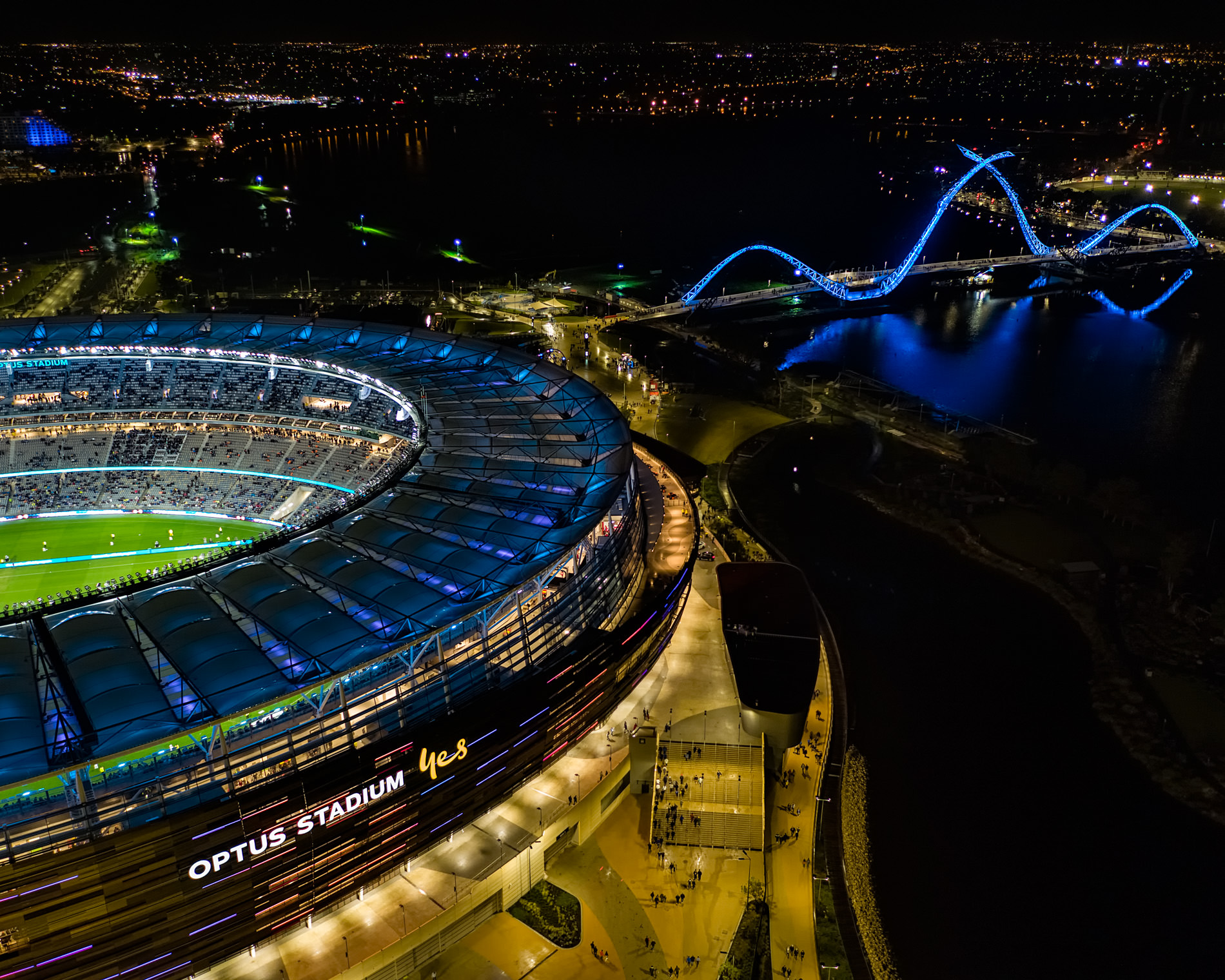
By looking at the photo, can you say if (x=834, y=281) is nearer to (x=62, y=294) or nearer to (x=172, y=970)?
(x=62, y=294)

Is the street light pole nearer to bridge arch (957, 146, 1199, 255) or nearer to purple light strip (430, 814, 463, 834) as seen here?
purple light strip (430, 814, 463, 834)

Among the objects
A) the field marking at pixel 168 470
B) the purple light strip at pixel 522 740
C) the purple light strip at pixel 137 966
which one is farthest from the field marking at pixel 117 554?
the purple light strip at pixel 137 966

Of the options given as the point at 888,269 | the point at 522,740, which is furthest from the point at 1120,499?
the point at 888,269

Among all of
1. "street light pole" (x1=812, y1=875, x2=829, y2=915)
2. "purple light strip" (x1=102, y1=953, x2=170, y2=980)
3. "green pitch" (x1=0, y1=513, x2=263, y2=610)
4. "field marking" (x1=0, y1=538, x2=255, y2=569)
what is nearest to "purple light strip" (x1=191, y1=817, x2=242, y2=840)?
"purple light strip" (x1=102, y1=953, x2=170, y2=980)

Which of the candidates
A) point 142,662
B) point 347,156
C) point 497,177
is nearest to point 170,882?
point 142,662

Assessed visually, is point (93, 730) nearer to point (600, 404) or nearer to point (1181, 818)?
point (600, 404)

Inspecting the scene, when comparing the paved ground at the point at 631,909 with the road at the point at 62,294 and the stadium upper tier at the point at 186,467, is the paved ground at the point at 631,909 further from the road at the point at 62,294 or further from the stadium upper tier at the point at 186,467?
the road at the point at 62,294

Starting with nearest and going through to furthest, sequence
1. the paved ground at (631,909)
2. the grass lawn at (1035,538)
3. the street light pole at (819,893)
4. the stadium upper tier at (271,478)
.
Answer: the stadium upper tier at (271,478) → the paved ground at (631,909) → the street light pole at (819,893) → the grass lawn at (1035,538)
